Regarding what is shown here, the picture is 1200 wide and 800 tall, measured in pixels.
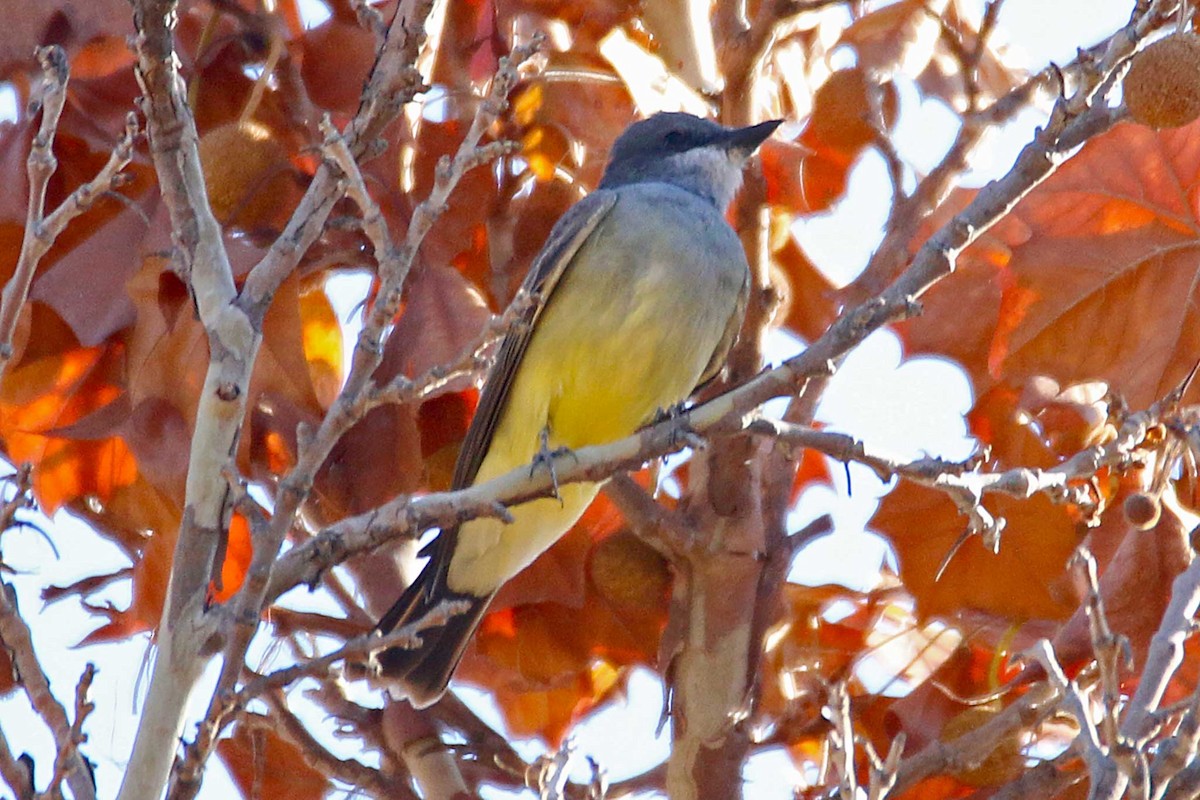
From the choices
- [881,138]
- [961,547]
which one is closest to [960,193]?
[881,138]

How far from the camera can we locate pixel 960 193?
4773mm

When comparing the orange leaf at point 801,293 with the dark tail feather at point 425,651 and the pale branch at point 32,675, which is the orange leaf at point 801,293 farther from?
the pale branch at point 32,675

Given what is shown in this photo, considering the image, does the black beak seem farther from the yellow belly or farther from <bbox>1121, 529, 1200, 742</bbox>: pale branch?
<bbox>1121, 529, 1200, 742</bbox>: pale branch

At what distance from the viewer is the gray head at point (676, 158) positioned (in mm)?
5699

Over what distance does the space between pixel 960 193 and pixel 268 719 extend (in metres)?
2.53

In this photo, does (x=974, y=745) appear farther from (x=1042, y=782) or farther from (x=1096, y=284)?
(x=1096, y=284)

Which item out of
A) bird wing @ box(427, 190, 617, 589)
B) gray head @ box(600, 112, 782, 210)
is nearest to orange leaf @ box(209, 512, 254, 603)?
bird wing @ box(427, 190, 617, 589)

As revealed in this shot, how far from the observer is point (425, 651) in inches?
191

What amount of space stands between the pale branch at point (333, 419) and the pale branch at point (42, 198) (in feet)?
1.58

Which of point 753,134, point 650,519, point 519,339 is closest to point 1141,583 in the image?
point 650,519

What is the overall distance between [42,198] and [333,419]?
793 mm

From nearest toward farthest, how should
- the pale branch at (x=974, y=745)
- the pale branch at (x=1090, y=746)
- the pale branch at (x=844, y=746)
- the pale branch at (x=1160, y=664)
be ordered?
the pale branch at (x=1090, y=746) < the pale branch at (x=1160, y=664) < the pale branch at (x=844, y=746) < the pale branch at (x=974, y=745)

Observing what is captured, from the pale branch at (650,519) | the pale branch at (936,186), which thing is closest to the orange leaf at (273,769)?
the pale branch at (650,519)

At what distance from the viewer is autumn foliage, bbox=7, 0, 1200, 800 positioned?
3.98m
